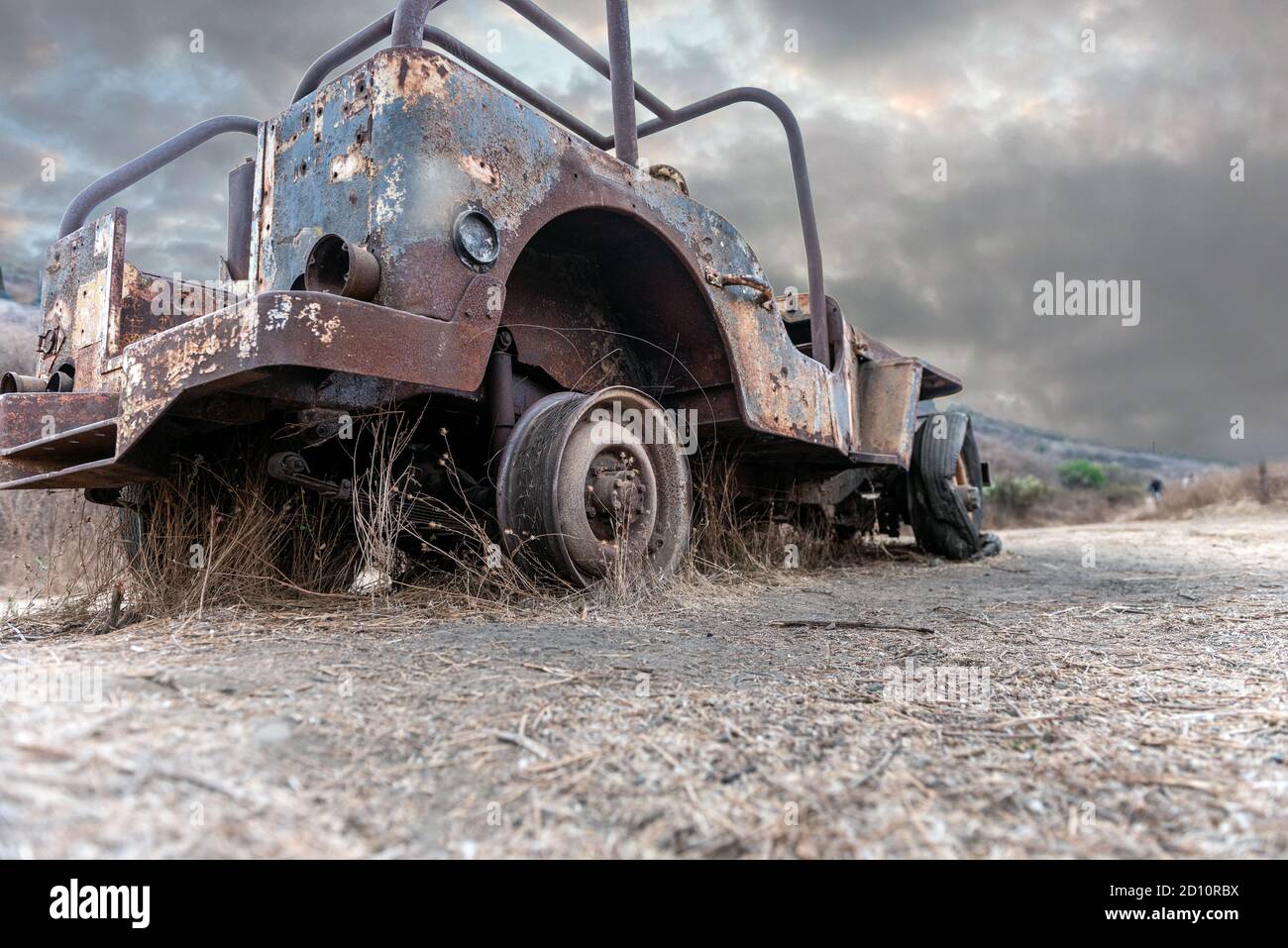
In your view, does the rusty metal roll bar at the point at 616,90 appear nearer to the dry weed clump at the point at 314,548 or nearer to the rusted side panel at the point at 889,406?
the rusted side panel at the point at 889,406

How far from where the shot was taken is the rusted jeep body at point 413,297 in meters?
2.24

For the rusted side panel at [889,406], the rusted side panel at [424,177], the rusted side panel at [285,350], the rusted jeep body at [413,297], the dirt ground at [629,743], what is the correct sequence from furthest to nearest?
the rusted side panel at [889,406] → the rusted side panel at [424,177] → the rusted jeep body at [413,297] → the rusted side panel at [285,350] → the dirt ground at [629,743]

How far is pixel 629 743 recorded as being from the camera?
132 cm

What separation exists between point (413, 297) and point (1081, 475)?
2222 cm

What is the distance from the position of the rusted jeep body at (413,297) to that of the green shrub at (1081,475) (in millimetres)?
19230

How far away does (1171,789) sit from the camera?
118cm

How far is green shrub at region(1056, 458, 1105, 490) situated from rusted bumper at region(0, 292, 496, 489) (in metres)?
20.6

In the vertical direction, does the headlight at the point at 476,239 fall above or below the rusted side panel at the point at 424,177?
below

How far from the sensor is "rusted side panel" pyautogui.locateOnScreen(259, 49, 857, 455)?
2387 millimetres
